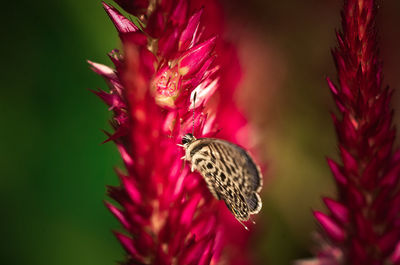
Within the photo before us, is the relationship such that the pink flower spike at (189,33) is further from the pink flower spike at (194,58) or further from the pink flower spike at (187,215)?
the pink flower spike at (187,215)

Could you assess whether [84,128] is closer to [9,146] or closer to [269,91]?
[9,146]

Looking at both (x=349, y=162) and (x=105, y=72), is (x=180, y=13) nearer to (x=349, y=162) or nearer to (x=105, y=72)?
(x=105, y=72)

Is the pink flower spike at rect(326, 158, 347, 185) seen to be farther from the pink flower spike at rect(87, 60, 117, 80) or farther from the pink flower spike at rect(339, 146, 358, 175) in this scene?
the pink flower spike at rect(87, 60, 117, 80)

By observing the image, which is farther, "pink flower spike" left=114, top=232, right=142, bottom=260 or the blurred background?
the blurred background

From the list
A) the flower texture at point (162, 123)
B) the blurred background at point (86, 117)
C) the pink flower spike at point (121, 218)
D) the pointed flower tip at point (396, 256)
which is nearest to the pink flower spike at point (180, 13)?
the flower texture at point (162, 123)

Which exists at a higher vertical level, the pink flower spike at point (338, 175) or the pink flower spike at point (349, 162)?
the pink flower spike at point (349, 162)

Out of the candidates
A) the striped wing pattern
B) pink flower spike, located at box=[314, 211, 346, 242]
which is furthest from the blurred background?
pink flower spike, located at box=[314, 211, 346, 242]

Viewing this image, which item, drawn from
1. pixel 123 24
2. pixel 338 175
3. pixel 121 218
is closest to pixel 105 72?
pixel 123 24
